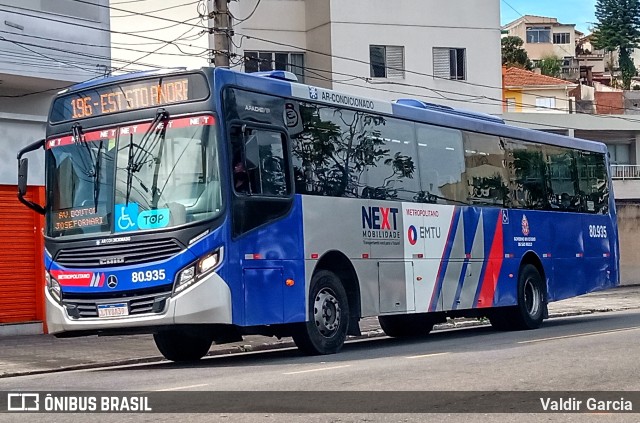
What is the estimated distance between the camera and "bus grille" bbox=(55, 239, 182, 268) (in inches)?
535

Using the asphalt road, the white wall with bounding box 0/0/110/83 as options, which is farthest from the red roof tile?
the asphalt road

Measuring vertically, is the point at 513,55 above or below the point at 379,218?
above

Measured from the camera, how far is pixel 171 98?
14.1 m

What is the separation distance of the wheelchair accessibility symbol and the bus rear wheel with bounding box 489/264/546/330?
9295 millimetres

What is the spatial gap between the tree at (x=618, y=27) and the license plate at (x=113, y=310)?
302 ft

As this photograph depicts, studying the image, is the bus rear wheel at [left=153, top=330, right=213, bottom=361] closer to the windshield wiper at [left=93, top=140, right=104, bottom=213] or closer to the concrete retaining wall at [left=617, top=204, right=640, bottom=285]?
the windshield wiper at [left=93, top=140, right=104, bottom=213]

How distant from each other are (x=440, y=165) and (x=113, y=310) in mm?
7079

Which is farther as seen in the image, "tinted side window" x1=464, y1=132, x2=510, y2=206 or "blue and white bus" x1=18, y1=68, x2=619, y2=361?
"tinted side window" x1=464, y1=132, x2=510, y2=206

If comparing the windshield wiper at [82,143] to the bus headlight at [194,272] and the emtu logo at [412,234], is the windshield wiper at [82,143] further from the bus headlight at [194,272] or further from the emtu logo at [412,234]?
the emtu logo at [412,234]

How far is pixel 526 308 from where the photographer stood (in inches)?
839

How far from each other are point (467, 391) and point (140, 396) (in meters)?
3.04

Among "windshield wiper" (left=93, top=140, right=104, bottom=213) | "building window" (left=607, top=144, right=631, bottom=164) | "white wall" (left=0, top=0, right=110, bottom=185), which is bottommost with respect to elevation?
"windshield wiper" (left=93, top=140, right=104, bottom=213)

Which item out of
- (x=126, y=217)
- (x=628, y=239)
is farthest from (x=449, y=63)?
(x=126, y=217)

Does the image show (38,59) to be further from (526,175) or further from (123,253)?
(526,175)
